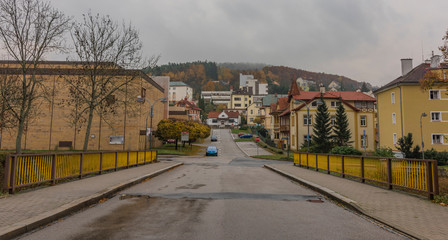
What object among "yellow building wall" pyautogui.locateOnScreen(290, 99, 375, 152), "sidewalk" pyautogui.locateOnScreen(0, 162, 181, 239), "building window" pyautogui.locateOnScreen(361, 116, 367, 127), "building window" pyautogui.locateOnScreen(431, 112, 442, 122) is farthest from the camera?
"building window" pyautogui.locateOnScreen(361, 116, 367, 127)

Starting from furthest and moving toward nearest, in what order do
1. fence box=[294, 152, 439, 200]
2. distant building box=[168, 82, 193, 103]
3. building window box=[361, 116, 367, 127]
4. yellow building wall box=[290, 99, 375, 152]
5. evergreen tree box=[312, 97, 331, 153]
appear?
distant building box=[168, 82, 193, 103] < building window box=[361, 116, 367, 127] < yellow building wall box=[290, 99, 375, 152] < evergreen tree box=[312, 97, 331, 153] < fence box=[294, 152, 439, 200]

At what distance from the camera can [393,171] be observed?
948 cm

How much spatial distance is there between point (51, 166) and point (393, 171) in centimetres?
1148

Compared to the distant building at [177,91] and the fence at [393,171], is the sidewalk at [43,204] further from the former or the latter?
the distant building at [177,91]

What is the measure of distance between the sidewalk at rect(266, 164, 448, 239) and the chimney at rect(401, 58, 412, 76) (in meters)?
37.6

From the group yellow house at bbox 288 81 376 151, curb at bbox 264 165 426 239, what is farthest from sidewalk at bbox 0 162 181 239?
yellow house at bbox 288 81 376 151

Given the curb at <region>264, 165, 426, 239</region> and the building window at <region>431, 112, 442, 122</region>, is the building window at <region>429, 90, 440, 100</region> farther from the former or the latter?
the curb at <region>264, 165, 426, 239</region>

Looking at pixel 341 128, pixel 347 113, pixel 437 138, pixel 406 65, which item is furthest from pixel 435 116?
pixel 347 113

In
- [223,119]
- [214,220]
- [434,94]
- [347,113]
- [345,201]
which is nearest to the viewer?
[214,220]

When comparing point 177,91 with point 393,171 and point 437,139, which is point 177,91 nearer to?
point 437,139

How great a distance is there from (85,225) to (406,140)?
119ft

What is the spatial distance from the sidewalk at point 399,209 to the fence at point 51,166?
A: 9078mm

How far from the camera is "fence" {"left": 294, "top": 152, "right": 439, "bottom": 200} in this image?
25.5 ft

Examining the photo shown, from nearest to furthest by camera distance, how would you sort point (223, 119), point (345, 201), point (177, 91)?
point (345, 201)
point (223, 119)
point (177, 91)
